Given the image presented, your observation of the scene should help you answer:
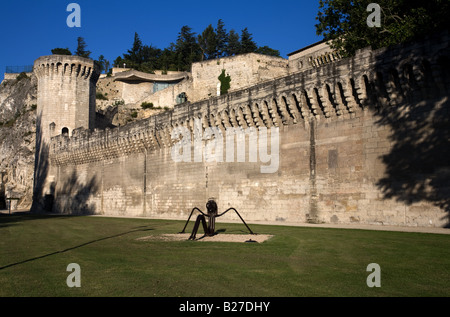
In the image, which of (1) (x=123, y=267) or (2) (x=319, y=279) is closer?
(2) (x=319, y=279)

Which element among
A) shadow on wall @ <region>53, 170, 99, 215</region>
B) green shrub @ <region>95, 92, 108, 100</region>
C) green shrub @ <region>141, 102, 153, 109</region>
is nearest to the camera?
shadow on wall @ <region>53, 170, 99, 215</region>

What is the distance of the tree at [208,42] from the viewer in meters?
73.2

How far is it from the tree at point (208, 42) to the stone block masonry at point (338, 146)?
4877 centimetres

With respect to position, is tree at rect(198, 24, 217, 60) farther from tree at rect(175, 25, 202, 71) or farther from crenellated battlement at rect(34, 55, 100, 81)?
crenellated battlement at rect(34, 55, 100, 81)

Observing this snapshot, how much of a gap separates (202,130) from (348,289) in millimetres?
19261

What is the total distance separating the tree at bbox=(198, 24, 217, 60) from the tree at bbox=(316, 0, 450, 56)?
1879 inches

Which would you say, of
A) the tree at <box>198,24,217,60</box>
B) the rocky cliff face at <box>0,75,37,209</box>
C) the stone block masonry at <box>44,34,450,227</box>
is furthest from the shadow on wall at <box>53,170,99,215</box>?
the tree at <box>198,24,217,60</box>

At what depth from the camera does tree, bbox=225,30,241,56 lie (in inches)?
2857

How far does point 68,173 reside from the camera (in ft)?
127

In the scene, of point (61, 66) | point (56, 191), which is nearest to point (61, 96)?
point (61, 66)

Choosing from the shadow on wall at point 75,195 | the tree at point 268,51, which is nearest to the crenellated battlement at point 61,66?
the shadow on wall at point 75,195

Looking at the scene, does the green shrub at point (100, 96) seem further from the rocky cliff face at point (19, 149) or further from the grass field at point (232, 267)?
the grass field at point (232, 267)

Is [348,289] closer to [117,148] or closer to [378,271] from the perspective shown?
[378,271]
